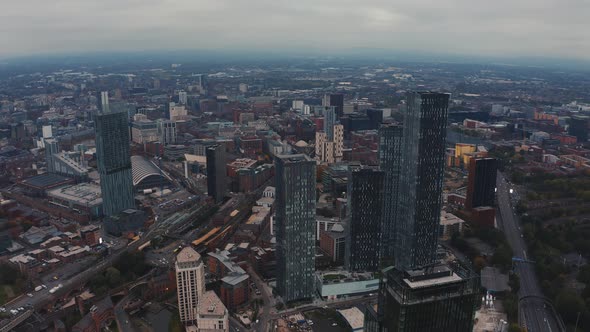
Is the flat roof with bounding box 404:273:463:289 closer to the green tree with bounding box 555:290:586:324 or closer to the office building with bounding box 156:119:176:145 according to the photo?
the green tree with bounding box 555:290:586:324

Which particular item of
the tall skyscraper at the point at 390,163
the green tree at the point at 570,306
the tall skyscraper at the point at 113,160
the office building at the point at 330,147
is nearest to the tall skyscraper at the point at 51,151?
the tall skyscraper at the point at 113,160

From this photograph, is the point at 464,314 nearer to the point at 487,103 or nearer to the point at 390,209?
the point at 390,209

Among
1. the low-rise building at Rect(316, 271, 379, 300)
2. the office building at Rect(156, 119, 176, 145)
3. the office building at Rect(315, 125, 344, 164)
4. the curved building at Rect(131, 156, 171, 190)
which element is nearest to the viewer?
the low-rise building at Rect(316, 271, 379, 300)

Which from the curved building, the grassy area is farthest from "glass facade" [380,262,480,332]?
the curved building

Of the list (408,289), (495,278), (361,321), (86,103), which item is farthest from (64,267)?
(86,103)

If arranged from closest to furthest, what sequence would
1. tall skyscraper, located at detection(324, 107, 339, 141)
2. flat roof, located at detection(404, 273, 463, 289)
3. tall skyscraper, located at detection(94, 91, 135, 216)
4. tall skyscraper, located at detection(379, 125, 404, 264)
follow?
flat roof, located at detection(404, 273, 463, 289) → tall skyscraper, located at detection(379, 125, 404, 264) → tall skyscraper, located at detection(94, 91, 135, 216) → tall skyscraper, located at detection(324, 107, 339, 141)

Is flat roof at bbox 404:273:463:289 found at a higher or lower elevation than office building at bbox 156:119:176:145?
higher

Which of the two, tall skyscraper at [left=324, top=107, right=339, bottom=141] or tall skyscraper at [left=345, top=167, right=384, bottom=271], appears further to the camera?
tall skyscraper at [left=324, top=107, right=339, bottom=141]
